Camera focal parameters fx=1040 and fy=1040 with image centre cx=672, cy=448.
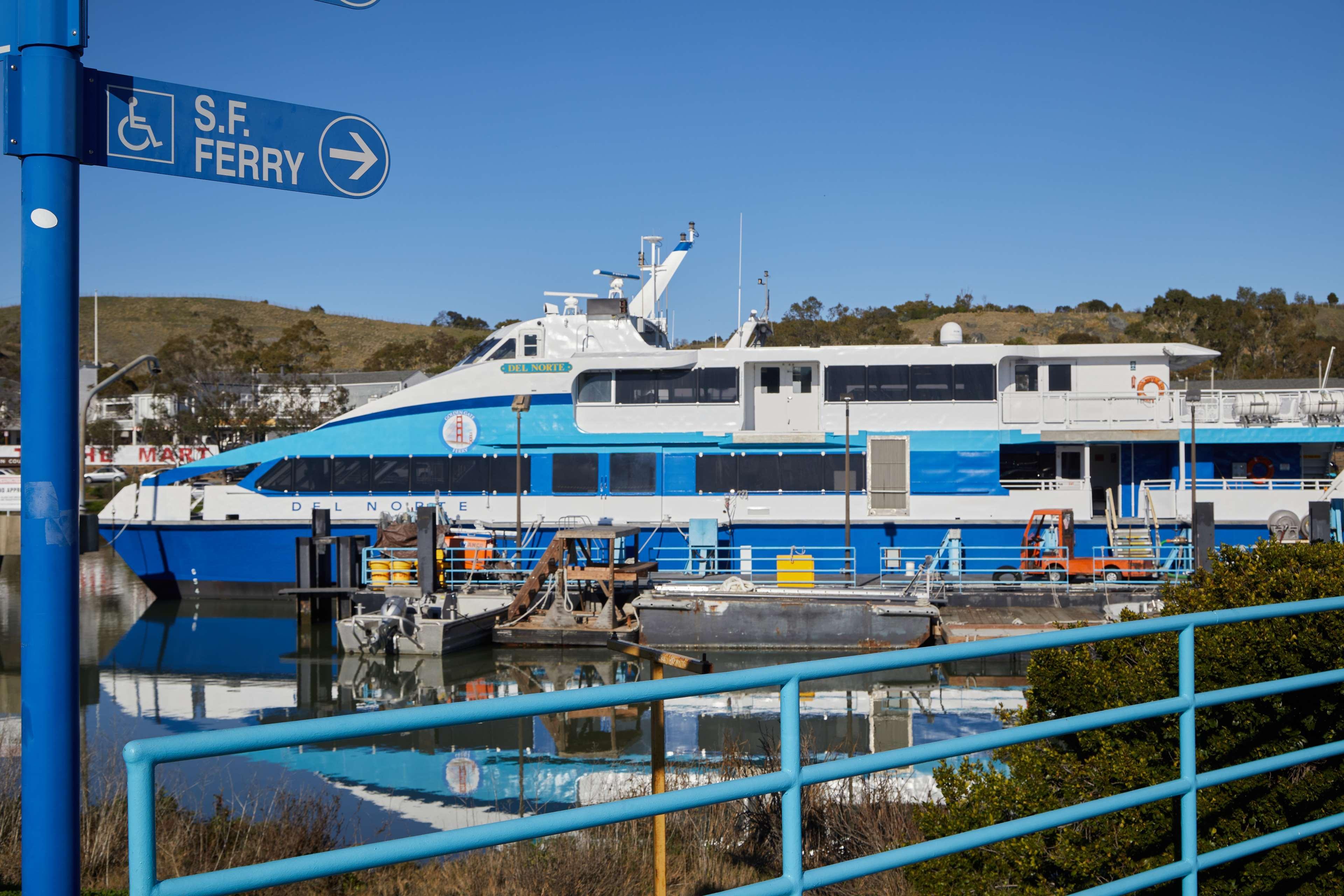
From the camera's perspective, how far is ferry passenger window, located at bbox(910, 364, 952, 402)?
21859mm

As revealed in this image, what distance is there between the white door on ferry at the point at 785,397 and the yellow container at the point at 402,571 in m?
7.86

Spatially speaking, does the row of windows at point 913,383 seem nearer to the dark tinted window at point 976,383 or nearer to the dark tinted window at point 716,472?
the dark tinted window at point 976,383

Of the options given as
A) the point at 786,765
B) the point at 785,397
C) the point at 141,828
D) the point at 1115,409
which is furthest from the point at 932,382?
the point at 141,828

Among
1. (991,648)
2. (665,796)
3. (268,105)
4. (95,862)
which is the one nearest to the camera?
(665,796)

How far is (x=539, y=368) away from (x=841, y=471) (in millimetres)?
6906

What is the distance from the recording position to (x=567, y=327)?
23.5 m

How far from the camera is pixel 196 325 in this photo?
114m

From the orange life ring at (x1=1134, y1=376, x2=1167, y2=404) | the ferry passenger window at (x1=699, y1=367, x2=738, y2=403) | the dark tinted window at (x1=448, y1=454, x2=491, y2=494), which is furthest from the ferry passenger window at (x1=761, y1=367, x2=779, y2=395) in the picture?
the orange life ring at (x1=1134, y1=376, x2=1167, y2=404)

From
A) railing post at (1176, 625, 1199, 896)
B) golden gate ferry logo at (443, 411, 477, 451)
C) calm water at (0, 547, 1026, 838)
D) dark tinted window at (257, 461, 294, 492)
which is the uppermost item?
golden gate ferry logo at (443, 411, 477, 451)

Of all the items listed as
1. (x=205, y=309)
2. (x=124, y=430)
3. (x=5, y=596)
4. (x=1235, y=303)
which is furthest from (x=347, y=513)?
(x=205, y=309)

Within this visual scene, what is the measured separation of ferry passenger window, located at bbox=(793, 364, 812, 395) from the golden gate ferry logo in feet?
23.2

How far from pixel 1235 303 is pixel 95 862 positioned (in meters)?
78.4

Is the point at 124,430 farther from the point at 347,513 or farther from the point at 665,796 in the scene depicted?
the point at 665,796

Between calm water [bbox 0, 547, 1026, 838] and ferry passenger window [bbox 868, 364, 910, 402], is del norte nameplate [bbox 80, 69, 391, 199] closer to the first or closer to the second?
calm water [bbox 0, 547, 1026, 838]
